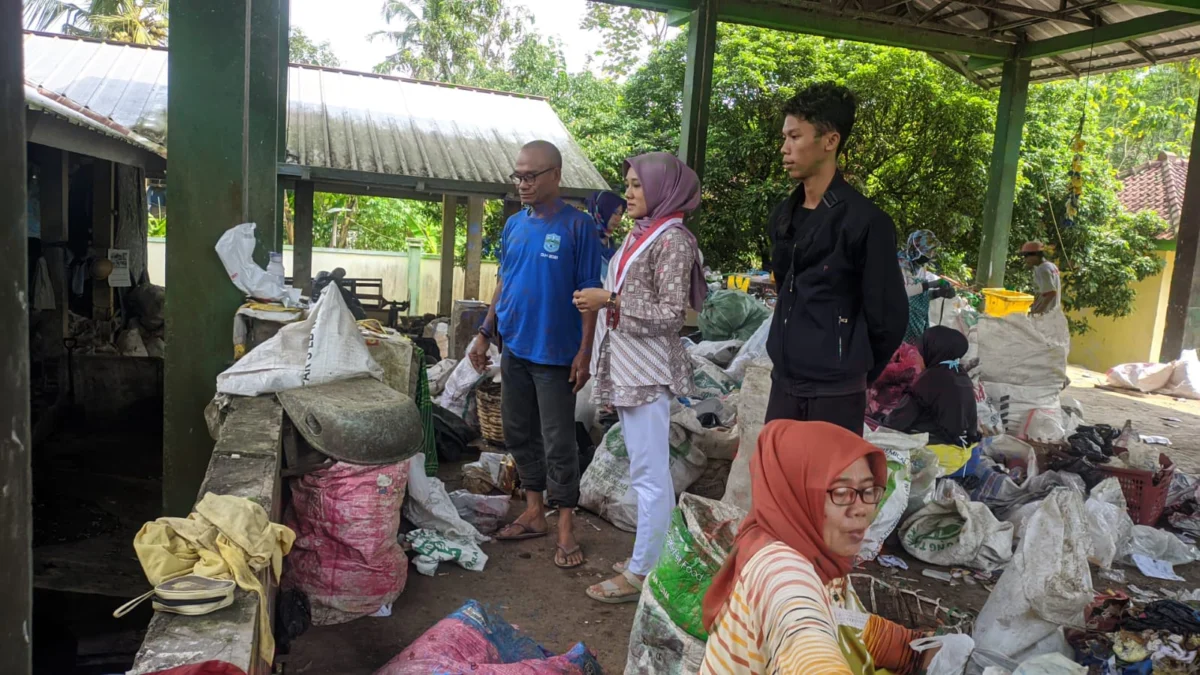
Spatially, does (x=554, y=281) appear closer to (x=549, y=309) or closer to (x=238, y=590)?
(x=549, y=309)

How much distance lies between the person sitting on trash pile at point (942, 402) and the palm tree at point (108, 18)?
63.7 feet

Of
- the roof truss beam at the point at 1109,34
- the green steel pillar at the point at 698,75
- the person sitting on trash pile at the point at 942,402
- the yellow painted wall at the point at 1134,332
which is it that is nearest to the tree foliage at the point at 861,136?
the yellow painted wall at the point at 1134,332

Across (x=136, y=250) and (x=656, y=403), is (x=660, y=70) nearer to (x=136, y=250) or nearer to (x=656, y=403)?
(x=136, y=250)

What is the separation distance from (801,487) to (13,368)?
137 centimetres

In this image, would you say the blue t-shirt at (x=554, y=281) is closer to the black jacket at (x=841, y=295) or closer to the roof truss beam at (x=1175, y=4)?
the black jacket at (x=841, y=295)

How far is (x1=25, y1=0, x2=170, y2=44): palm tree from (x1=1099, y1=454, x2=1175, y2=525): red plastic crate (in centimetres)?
2037

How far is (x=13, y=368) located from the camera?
1.28 m

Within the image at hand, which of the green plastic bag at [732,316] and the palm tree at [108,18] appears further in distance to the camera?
the palm tree at [108,18]

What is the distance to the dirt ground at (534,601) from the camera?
3.16 m

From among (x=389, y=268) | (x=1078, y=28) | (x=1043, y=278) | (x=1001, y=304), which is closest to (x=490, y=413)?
(x=1001, y=304)

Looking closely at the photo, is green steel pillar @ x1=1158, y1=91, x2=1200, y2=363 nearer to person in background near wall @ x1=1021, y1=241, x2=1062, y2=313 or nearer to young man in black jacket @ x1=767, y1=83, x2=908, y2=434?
person in background near wall @ x1=1021, y1=241, x2=1062, y2=313

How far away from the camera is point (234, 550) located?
7.63 ft

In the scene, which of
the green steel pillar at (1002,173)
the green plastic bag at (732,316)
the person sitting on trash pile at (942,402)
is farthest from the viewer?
the green steel pillar at (1002,173)

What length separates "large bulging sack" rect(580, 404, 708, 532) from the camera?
462cm
